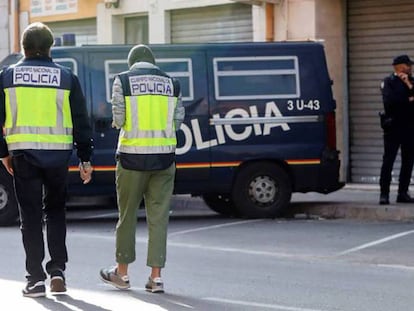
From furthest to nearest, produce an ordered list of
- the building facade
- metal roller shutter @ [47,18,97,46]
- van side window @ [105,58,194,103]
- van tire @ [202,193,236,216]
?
1. metal roller shutter @ [47,18,97,46]
2. the building facade
3. van tire @ [202,193,236,216]
4. van side window @ [105,58,194,103]

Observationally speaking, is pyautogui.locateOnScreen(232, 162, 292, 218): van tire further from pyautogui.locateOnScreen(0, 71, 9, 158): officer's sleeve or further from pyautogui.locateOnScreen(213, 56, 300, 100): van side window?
pyautogui.locateOnScreen(0, 71, 9, 158): officer's sleeve

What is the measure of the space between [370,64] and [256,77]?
4.53 meters

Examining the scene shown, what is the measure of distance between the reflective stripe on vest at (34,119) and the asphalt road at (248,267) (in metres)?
1.12

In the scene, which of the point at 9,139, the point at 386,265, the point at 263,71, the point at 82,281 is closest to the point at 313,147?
the point at 263,71

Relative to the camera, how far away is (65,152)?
7887 mm

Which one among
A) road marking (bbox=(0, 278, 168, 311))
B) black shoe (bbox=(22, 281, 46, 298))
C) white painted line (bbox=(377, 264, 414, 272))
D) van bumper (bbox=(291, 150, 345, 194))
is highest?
van bumper (bbox=(291, 150, 345, 194))

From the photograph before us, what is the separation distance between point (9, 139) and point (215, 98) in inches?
227

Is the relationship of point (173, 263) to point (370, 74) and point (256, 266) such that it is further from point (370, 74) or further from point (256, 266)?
point (370, 74)

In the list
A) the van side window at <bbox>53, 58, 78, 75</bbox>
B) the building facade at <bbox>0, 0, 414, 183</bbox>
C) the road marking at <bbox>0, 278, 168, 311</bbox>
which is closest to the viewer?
the road marking at <bbox>0, 278, 168, 311</bbox>

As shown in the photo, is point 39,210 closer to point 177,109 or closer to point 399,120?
point 177,109

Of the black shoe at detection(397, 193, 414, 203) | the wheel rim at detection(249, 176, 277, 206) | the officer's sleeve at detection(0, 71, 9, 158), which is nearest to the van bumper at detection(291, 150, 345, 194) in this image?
the wheel rim at detection(249, 176, 277, 206)

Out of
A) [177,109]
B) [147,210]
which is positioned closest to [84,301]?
[147,210]

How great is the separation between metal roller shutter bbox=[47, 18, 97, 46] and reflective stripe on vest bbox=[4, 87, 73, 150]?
14.0 meters

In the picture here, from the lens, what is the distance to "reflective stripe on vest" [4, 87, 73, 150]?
780cm
